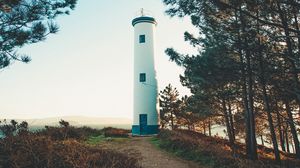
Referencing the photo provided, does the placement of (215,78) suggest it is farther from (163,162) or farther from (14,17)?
(14,17)

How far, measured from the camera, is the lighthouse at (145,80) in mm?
20047

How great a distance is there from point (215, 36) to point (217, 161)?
5483mm

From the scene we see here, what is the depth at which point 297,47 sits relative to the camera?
429 inches

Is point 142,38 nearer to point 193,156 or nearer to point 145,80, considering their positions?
point 145,80

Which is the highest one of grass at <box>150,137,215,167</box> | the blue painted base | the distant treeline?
the distant treeline

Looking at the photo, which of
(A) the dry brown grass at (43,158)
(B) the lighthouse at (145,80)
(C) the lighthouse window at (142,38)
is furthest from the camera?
(C) the lighthouse window at (142,38)

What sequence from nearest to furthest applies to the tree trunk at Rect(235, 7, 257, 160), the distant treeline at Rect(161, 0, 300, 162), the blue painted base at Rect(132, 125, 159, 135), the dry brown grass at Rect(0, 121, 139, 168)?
the dry brown grass at Rect(0, 121, 139, 168)
the distant treeline at Rect(161, 0, 300, 162)
the tree trunk at Rect(235, 7, 257, 160)
the blue painted base at Rect(132, 125, 159, 135)

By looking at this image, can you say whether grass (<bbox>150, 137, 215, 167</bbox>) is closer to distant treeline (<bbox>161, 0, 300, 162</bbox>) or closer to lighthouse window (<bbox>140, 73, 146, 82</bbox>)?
distant treeline (<bbox>161, 0, 300, 162</bbox>)

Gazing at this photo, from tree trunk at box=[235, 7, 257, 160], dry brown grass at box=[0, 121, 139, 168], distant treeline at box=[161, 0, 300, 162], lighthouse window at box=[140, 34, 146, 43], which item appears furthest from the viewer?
lighthouse window at box=[140, 34, 146, 43]

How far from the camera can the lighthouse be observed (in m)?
20.0

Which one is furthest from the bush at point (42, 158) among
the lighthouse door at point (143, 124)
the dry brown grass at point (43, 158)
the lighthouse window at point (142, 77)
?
the lighthouse window at point (142, 77)

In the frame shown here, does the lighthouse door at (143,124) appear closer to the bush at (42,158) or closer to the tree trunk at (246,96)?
the tree trunk at (246,96)

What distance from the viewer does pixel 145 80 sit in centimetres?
2064

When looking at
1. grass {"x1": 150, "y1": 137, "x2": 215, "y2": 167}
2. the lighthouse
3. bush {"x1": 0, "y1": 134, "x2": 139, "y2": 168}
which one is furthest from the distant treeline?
the lighthouse
